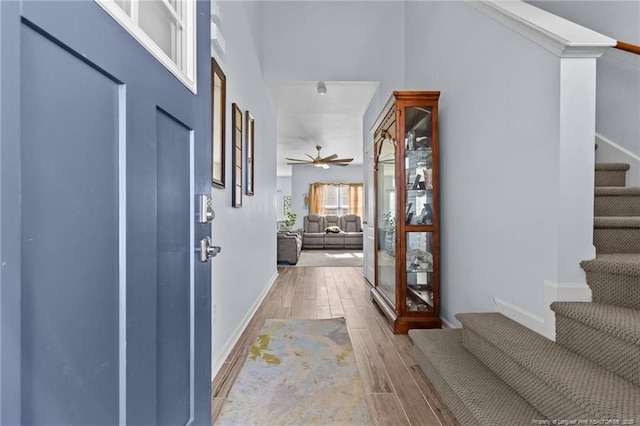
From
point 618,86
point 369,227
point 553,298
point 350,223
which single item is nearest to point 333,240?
point 350,223

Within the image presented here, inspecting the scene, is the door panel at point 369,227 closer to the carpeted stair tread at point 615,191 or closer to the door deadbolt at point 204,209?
the carpeted stair tread at point 615,191

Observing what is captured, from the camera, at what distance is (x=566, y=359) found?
1.32 meters

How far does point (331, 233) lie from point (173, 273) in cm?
841

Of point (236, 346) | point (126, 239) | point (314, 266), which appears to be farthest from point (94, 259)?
point (314, 266)

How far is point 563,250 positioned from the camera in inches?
59.0

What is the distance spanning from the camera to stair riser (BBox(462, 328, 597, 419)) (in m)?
1.11

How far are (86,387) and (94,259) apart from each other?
22cm

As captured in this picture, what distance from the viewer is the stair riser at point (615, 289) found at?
140 centimetres

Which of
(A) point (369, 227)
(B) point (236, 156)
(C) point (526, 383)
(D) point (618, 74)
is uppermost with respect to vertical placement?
(D) point (618, 74)

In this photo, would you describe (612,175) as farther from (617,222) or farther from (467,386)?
(467,386)

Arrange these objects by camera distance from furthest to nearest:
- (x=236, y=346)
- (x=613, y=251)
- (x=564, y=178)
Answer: (x=236, y=346)
(x=613, y=251)
(x=564, y=178)

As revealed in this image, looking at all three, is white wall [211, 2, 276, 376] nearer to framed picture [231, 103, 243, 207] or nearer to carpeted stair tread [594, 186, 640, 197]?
framed picture [231, 103, 243, 207]

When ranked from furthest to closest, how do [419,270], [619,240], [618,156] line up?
[419,270] → [618,156] → [619,240]

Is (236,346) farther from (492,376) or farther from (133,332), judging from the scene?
(133,332)
